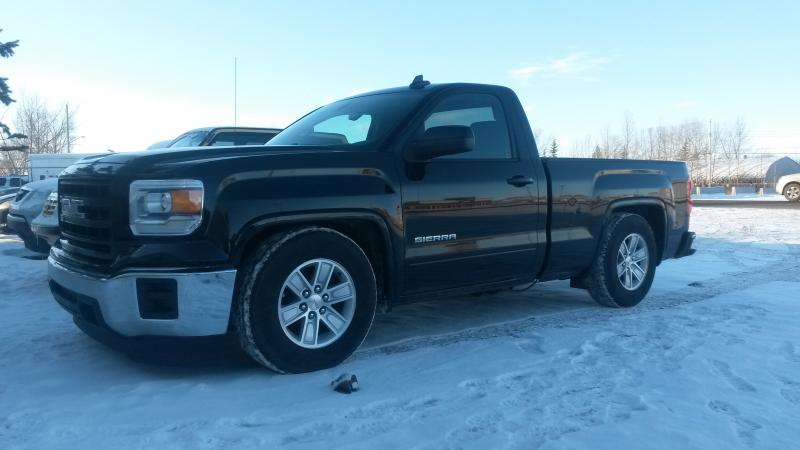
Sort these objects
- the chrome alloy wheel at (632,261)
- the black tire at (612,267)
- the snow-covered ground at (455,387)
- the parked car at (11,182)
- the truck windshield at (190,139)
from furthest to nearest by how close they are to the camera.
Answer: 1. the parked car at (11,182)
2. the truck windshield at (190,139)
3. the chrome alloy wheel at (632,261)
4. the black tire at (612,267)
5. the snow-covered ground at (455,387)

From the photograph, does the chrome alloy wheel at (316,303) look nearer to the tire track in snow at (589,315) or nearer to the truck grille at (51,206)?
the tire track in snow at (589,315)

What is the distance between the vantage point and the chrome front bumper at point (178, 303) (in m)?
3.37

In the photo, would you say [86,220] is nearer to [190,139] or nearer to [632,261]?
[632,261]

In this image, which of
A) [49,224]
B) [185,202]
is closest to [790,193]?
[49,224]

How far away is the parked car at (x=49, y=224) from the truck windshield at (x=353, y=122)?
252 centimetres

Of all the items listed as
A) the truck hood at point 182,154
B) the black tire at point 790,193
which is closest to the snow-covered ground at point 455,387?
the truck hood at point 182,154

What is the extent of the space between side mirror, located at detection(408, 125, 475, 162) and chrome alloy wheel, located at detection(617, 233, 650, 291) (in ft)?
7.71

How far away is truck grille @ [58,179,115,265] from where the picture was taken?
11.6 ft

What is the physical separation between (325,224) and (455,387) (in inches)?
49.5

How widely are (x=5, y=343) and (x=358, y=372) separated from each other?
2539mm

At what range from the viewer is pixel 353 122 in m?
4.81

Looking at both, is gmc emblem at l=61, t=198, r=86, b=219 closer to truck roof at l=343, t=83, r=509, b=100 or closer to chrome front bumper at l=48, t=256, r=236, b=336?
chrome front bumper at l=48, t=256, r=236, b=336

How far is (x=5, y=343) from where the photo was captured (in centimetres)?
438

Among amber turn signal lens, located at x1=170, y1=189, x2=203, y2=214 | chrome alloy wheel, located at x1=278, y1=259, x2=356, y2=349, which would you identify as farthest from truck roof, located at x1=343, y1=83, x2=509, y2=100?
amber turn signal lens, located at x1=170, y1=189, x2=203, y2=214
